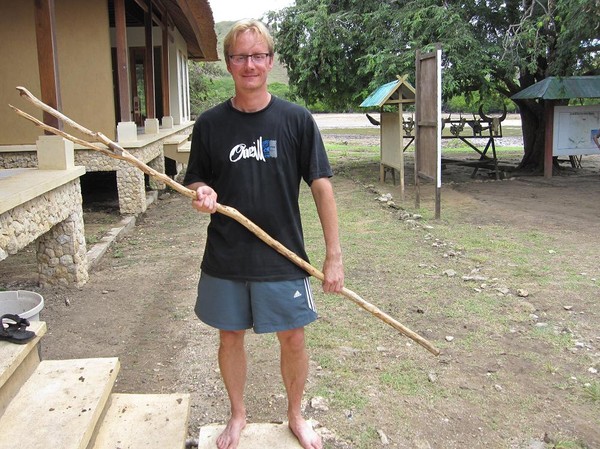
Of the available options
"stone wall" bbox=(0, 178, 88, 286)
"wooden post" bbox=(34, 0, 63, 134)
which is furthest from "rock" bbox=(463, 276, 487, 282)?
"wooden post" bbox=(34, 0, 63, 134)

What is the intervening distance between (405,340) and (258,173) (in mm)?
2170

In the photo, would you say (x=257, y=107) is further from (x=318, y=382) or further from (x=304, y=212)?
(x=304, y=212)

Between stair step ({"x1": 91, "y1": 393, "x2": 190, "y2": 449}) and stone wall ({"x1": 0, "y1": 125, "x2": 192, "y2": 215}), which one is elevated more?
stone wall ({"x1": 0, "y1": 125, "x2": 192, "y2": 215})

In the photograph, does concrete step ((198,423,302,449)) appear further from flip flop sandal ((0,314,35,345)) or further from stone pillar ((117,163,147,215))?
stone pillar ((117,163,147,215))

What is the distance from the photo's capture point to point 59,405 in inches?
102

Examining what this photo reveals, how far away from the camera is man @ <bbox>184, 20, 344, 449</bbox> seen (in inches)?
92.3

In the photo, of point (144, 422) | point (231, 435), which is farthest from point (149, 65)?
point (231, 435)

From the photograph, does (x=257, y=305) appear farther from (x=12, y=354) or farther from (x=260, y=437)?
(x=12, y=354)

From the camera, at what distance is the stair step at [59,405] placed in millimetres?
2355

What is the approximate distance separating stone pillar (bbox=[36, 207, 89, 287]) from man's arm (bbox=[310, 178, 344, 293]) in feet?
11.3

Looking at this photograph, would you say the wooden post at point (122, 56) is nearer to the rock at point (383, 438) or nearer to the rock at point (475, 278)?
the rock at point (475, 278)

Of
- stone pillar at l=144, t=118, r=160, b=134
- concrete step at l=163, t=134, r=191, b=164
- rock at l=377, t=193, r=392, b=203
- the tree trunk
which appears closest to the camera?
rock at l=377, t=193, r=392, b=203

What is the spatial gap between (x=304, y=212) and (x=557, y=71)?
5.44m

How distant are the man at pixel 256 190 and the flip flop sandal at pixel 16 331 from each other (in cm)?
93
